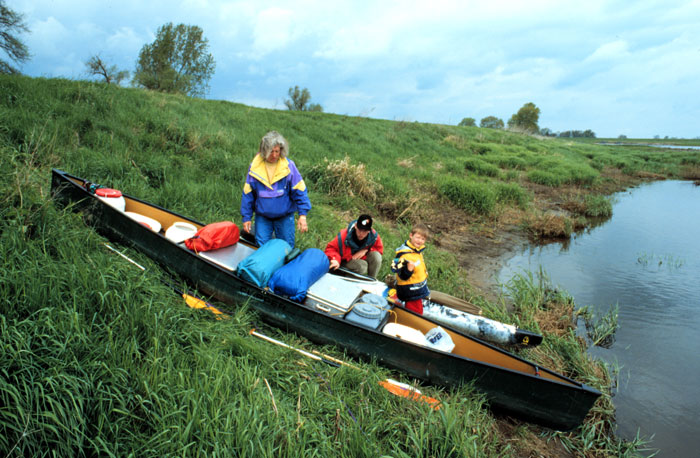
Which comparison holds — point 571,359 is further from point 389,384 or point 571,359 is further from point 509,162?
point 509,162

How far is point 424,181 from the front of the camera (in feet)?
35.3

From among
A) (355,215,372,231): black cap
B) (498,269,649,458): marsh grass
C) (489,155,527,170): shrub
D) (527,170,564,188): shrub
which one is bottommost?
(498,269,649,458): marsh grass

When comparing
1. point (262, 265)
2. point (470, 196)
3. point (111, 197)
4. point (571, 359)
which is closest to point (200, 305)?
point (262, 265)

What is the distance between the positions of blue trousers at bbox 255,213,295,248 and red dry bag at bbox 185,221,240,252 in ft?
0.99

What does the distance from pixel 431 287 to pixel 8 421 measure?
15.4ft

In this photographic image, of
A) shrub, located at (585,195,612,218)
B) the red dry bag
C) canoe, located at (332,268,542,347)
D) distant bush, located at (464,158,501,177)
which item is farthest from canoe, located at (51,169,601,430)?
distant bush, located at (464,158,501,177)

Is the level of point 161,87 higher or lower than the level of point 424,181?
higher

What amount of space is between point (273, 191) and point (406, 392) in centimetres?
250

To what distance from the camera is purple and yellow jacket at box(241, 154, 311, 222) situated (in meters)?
3.88

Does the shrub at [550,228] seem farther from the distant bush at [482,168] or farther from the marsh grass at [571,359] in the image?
the distant bush at [482,168]

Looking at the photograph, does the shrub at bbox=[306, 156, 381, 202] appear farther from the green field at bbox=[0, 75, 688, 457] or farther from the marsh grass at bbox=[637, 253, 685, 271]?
the marsh grass at bbox=[637, 253, 685, 271]

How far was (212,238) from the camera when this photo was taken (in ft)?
13.0

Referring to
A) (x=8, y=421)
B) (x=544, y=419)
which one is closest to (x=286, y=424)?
(x=8, y=421)

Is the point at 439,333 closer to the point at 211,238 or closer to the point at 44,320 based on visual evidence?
the point at 211,238
